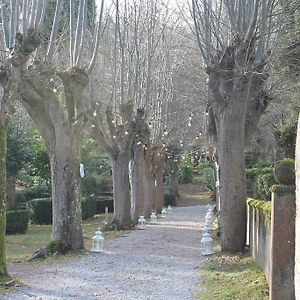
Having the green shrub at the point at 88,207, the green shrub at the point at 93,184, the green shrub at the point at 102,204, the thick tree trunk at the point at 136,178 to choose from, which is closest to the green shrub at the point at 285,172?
the thick tree trunk at the point at 136,178

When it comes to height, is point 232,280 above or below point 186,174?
below

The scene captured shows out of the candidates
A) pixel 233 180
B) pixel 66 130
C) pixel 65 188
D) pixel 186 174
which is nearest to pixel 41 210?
pixel 65 188

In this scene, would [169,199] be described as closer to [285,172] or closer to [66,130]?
[66,130]

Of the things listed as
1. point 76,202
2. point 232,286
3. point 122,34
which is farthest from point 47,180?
point 232,286

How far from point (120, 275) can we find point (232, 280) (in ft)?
7.89

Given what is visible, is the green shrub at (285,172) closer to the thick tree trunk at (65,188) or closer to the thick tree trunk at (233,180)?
the thick tree trunk at (233,180)

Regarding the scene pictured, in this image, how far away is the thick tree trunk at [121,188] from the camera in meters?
23.2

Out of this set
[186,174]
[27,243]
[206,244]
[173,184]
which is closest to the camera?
[206,244]

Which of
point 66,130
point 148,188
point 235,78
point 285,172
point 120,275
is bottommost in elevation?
point 120,275

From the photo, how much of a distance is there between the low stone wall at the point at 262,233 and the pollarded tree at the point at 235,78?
769mm

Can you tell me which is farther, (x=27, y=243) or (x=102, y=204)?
(x=102, y=204)

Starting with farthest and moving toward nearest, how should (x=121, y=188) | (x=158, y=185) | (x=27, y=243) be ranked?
1. (x=158, y=185)
2. (x=121, y=188)
3. (x=27, y=243)

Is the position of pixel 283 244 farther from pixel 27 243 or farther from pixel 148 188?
pixel 148 188

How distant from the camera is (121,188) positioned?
23.2 meters
